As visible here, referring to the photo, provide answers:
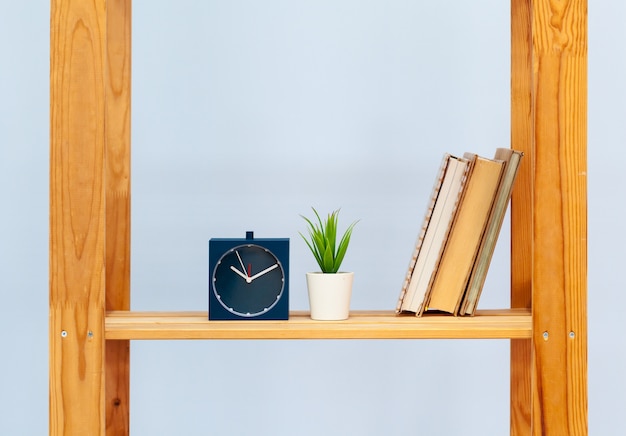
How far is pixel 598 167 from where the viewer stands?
1.97 m

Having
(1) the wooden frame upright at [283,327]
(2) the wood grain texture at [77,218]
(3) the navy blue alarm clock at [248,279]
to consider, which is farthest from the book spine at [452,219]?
(2) the wood grain texture at [77,218]

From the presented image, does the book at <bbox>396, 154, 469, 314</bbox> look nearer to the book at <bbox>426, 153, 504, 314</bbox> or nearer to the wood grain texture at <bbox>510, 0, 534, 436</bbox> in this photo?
A: the book at <bbox>426, 153, 504, 314</bbox>

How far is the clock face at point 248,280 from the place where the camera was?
133 centimetres

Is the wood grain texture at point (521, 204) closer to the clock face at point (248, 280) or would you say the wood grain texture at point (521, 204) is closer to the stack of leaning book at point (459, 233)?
→ the stack of leaning book at point (459, 233)

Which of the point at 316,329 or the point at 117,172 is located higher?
the point at 117,172

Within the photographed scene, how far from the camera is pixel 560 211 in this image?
1.26 m

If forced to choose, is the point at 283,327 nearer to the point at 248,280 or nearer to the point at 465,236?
the point at 248,280

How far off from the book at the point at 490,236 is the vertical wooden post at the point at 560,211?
114mm

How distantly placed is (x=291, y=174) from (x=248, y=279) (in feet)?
1.99

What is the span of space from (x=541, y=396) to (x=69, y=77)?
812mm

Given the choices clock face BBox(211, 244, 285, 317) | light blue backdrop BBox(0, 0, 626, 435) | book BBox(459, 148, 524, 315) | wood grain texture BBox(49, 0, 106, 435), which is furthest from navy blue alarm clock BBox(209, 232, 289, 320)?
light blue backdrop BBox(0, 0, 626, 435)

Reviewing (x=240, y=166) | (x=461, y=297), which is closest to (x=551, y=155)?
(x=461, y=297)

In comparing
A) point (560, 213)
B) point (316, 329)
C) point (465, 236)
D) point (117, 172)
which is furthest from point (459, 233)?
point (117, 172)

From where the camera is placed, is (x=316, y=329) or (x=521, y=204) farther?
(x=521, y=204)
